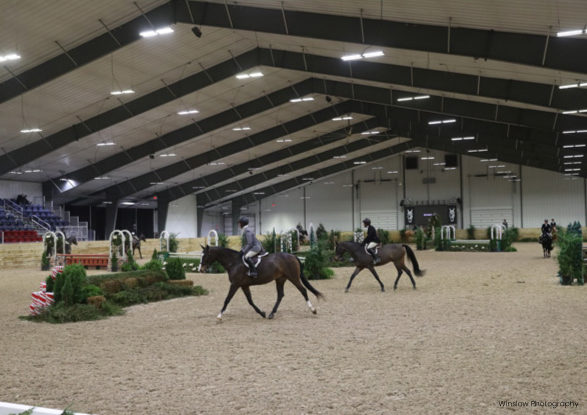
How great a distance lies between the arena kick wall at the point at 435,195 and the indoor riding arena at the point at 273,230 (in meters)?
1.26

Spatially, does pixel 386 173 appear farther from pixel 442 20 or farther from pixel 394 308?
pixel 394 308

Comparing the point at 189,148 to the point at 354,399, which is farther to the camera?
the point at 189,148

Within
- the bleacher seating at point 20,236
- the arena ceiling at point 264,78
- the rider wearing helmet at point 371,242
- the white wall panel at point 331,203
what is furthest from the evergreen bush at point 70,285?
the white wall panel at point 331,203

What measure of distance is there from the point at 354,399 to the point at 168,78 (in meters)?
18.8

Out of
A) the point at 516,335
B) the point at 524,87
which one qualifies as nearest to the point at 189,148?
the point at 524,87

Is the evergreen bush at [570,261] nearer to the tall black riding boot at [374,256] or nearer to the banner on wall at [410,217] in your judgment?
the tall black riding boot at [374,256]

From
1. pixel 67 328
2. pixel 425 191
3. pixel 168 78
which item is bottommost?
pixel 67 328

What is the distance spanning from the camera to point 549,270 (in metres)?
16.4

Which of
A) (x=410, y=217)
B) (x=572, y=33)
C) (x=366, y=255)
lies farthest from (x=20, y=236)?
(x=410, y=217)

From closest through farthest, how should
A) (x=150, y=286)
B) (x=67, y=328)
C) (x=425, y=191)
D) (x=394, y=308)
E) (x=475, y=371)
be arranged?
(x=475, y=371), (x=67, y=328), (x=394, y=308), (x=150, y=286), (x=425, y=191)

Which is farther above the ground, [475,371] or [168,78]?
[168,78]

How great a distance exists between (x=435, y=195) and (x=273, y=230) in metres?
28.7

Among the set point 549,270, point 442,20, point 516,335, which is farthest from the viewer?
point 549,270

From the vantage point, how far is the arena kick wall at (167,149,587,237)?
41.7 metres
